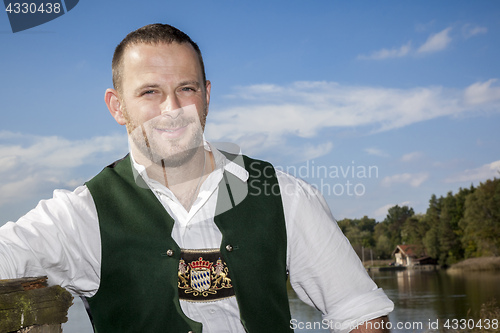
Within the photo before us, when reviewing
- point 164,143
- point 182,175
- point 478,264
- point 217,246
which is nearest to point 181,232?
point 217,246

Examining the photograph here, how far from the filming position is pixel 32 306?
1.42m

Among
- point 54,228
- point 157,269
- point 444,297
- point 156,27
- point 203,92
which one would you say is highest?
point 156,27

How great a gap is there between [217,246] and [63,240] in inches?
24.3

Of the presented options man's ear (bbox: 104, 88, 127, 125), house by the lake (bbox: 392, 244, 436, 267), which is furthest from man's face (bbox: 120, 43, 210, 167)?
house by the lake (bbox: 392, 244, 436, 267)

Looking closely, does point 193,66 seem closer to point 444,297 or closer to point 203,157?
point 203,157

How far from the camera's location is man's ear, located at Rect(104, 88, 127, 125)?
7.49 feet

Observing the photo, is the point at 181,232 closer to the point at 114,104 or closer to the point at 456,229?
the point at 114,104

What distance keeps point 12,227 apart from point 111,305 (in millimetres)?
480

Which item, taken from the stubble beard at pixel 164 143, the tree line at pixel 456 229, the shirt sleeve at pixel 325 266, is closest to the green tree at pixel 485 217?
the tree line at pixel 456 229

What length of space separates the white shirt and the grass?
51.7m

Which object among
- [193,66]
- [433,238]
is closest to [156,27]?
[193,66]

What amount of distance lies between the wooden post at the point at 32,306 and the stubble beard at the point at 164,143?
2.54 ft

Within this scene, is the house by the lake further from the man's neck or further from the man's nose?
the man's nose

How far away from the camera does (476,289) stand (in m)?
40.3
